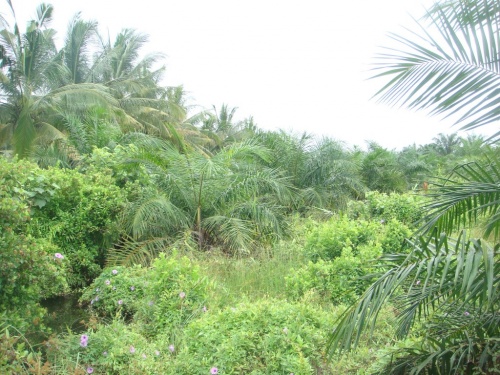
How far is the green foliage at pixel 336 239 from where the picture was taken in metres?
5.86

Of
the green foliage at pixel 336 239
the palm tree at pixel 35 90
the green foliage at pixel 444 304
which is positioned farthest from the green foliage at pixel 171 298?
the palm tree at pixel 35 90

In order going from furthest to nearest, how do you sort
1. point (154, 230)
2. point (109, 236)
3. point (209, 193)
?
1. point (209, 193)
2. point (154, 230)
3. point (109, 236)

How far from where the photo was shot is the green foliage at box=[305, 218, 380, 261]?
586 cm

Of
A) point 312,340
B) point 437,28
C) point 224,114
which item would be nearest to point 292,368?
point 312,340

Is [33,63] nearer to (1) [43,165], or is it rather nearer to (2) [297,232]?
(1) [43,165]

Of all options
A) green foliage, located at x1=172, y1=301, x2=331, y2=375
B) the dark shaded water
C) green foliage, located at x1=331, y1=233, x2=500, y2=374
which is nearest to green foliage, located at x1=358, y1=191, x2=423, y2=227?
green foliage, located at x1=172, y1=301, x2=331, y2=375

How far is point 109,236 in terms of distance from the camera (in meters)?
6.60

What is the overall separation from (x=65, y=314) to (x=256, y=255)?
2670 millimetres

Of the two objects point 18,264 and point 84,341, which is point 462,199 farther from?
point 18,264

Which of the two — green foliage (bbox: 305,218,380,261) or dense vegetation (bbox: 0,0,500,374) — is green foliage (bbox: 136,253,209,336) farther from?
green foliage (bbox: 305,218,380,261)

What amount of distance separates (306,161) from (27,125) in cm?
668

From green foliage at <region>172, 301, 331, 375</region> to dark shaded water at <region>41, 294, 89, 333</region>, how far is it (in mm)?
1517

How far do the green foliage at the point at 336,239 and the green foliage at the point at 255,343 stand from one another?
2225 millimetres

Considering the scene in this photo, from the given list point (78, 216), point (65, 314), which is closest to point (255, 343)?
point (65, 314)
